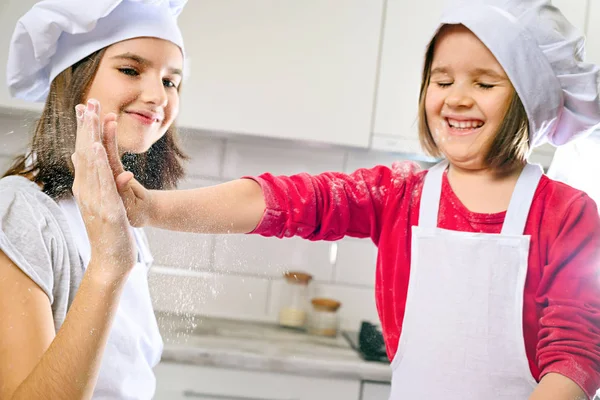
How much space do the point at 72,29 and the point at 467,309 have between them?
0.27 meters

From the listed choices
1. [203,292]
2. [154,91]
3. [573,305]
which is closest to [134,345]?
[203,292]

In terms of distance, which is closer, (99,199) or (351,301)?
(99,199)

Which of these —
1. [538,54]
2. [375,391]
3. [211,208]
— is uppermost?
[538,54]

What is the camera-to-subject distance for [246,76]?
15.1 inches

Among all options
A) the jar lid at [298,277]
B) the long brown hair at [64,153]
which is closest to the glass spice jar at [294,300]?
the jar lid at [298,277]

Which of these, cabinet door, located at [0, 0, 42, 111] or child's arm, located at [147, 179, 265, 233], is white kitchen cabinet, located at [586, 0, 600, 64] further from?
cabinet door, located at [0, 0, 42, 111]

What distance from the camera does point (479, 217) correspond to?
1.16 ft

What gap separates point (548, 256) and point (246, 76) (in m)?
0.21

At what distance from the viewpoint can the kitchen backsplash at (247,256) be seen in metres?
0.36

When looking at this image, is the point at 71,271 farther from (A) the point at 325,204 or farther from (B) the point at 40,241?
(A) the point at 325,204

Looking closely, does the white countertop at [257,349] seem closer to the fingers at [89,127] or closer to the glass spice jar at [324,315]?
the glass spice jar at [324,315]

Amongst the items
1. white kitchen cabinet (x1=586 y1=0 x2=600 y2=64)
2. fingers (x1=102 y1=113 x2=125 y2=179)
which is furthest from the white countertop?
white kitchen cabinet (x1=586 y1=0 x2=600 y2=64)

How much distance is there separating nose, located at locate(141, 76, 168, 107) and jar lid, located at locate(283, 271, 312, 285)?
0.44ft

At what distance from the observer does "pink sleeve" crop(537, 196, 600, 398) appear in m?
0.32
